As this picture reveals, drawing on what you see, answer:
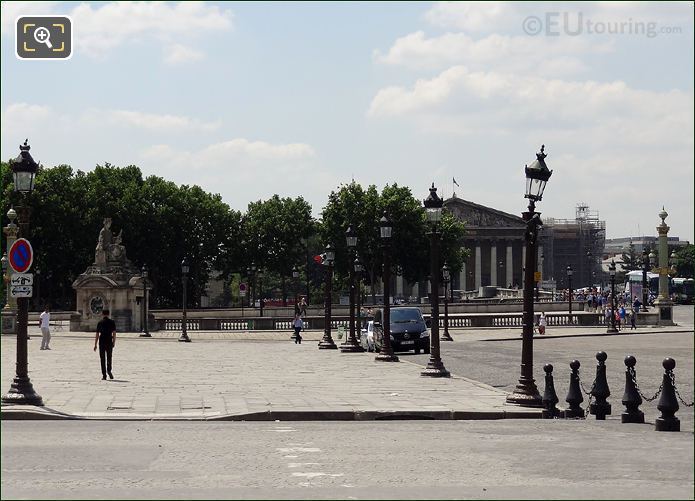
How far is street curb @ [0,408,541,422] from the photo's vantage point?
19031 mm

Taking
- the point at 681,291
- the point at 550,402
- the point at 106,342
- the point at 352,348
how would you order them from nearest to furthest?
the point at 550,402
the point at 106,342
the point at 352,348
the point at 681,291

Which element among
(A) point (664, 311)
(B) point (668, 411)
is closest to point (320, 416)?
(B) point (668, 411)

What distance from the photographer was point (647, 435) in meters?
16.7

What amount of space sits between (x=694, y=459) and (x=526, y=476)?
2.13 m

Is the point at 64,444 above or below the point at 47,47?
below

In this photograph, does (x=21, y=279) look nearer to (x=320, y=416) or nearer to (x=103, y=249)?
(x=320, y=416)

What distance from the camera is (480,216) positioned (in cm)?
18038

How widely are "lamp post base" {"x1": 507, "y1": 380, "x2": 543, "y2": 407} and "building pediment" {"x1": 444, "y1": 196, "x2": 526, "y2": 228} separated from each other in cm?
15539

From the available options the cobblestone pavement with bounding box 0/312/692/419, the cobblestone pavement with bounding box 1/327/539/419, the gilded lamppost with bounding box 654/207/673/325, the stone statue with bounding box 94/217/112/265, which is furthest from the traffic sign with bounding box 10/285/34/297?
the gilded lamppost with bounding box 654/207/673/325

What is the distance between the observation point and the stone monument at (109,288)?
6981 cm

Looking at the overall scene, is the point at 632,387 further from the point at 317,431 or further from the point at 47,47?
the point at 47,47

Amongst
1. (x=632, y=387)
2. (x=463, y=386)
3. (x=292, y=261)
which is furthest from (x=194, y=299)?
(x=632, y=387)

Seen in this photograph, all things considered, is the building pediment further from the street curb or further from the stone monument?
the street curb

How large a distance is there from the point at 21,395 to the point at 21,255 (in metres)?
2.56
